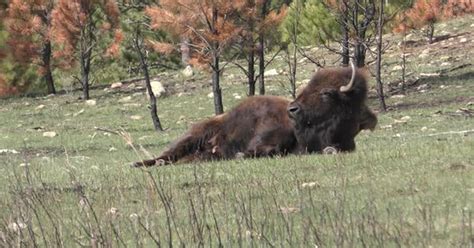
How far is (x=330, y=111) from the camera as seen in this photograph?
9.74 m

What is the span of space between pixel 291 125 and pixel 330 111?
0.53 m

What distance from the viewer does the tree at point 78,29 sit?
37.0 meters

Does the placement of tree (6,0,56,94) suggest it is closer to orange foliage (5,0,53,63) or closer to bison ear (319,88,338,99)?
orange foliage (5,0,53,63)

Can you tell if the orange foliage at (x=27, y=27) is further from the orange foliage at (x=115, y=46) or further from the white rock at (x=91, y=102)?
the white rock at (x=91, y=102)

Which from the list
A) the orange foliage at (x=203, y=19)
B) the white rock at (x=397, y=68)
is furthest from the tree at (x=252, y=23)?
the white rock at (x=397, y=68)

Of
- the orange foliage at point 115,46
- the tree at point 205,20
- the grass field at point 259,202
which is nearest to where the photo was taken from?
the grass field at point 259,202

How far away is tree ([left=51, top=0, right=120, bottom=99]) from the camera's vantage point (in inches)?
1457

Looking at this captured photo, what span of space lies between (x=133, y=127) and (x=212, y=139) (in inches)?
584

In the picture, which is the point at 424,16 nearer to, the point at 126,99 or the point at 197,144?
the point at 126,99

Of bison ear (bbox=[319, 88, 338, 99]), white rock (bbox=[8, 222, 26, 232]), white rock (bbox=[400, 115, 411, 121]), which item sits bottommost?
white rock (bbox=[400, 115, 411, 121])

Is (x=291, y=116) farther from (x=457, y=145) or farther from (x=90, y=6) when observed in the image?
(x=90, y=6)

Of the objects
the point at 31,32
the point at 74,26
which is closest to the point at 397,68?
the point at 74,26

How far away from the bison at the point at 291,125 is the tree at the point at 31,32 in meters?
28.9

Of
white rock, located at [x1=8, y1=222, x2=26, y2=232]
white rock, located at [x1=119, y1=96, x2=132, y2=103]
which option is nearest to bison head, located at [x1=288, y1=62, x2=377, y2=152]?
white rock, located at [x1=8, y1=222, x2=26, y2=232]
